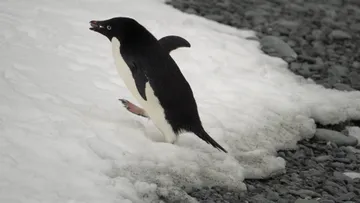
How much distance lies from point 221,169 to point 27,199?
4.05 feet

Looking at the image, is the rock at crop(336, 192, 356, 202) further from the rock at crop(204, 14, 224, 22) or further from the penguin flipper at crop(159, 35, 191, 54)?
the rock at crop(204, 14, 224, 22)

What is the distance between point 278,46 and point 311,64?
398mm

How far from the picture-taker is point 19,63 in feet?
13.1

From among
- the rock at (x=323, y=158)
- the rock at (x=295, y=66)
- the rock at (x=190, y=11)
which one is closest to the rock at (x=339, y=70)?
the rock at (x=295, y=66)

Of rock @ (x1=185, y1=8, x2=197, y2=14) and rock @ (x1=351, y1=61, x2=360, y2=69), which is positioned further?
rock @ (x1=185, y1=8, x2=197, y2=14)

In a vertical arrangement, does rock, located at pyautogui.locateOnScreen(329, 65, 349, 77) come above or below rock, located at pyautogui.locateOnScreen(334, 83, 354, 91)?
above

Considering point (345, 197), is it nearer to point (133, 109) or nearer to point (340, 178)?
point (340, 178)

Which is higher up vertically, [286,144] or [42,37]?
[42,37]

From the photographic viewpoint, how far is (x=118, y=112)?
3672 mm

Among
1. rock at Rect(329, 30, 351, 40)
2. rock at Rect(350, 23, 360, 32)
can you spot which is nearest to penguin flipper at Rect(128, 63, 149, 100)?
rock at Rect(329, 30, 351, 40)

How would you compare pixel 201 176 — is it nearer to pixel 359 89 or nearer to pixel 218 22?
pixel 359 89

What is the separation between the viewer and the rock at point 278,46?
547 centimetres

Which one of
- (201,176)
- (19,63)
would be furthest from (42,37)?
(201,176)

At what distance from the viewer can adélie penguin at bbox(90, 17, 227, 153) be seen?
3.23 metres
